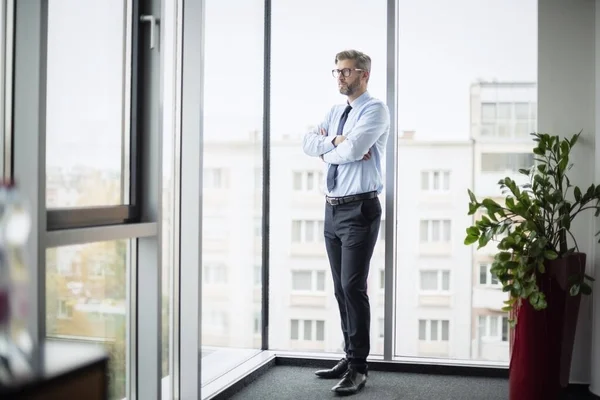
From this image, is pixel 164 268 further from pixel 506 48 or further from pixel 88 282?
pixel 506 48

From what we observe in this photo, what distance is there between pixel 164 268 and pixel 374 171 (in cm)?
113

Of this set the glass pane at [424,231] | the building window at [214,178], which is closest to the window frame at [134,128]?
the building window at [214,178]

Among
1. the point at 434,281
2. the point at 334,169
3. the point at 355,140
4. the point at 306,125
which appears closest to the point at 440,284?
the point at 434,281

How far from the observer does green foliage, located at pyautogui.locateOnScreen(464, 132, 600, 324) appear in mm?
2896

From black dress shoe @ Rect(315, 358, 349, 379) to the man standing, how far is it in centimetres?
2

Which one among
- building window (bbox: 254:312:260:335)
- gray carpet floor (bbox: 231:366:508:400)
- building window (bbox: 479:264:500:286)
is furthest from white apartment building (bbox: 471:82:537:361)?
building window (bbox: 254:312:260:335)

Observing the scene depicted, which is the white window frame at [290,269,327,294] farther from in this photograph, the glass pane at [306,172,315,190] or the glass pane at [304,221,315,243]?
the glass pane at [306,172,315,190]

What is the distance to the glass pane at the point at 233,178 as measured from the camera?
318 cm

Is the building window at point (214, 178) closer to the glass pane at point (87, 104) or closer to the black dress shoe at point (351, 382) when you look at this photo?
the glass pane at point (87, 104)

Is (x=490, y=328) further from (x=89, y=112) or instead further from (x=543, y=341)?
(x=89, y=112)

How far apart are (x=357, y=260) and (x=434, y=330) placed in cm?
74

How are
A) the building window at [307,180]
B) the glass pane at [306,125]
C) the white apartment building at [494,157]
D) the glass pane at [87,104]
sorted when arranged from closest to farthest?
the glass pane at [87,104], the white apartment building at [494,157], the glass pane at [306,125], the building window at [307,180]

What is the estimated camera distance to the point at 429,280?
146 inches

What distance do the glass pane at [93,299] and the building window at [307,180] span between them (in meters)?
1.55
